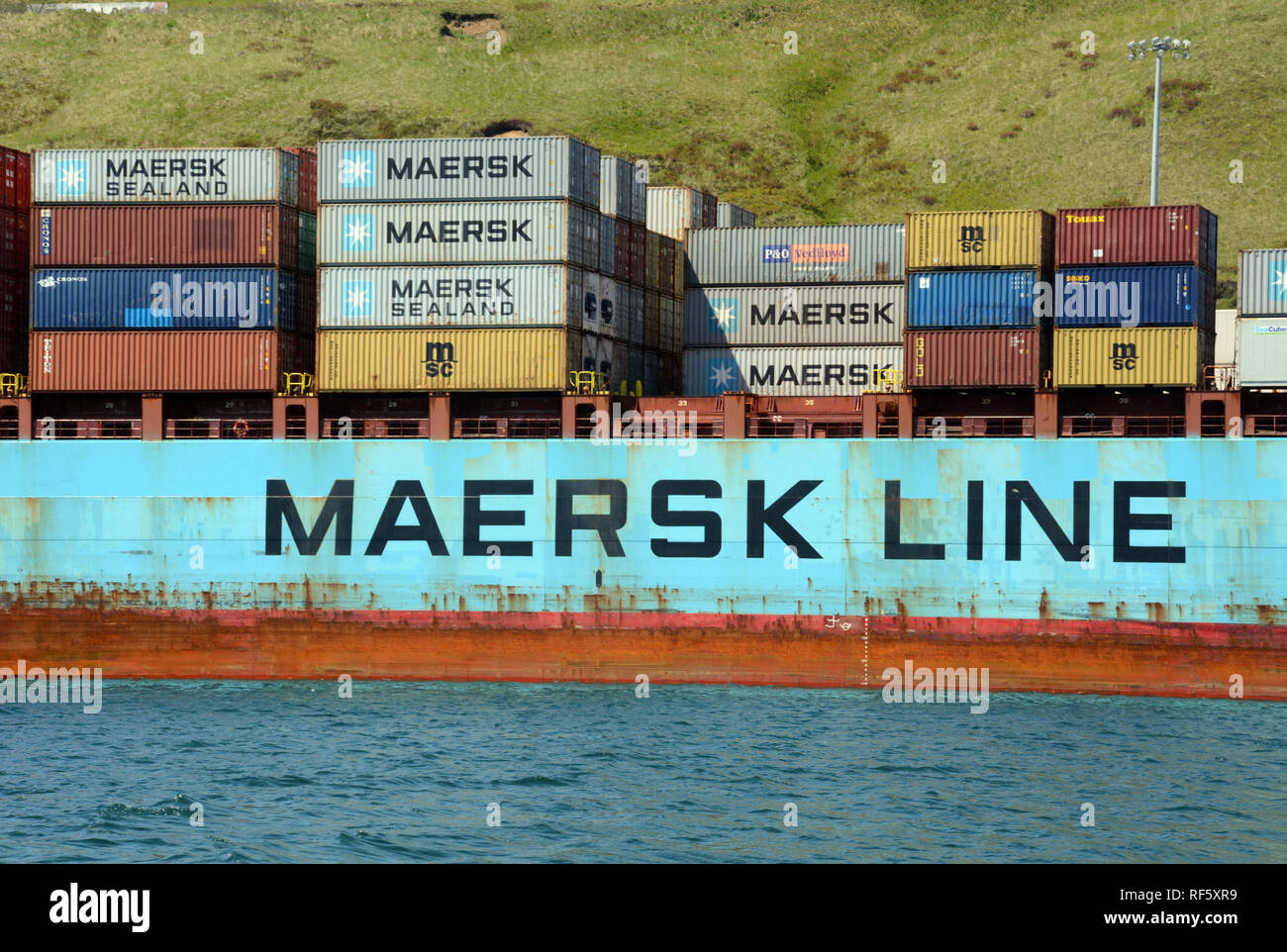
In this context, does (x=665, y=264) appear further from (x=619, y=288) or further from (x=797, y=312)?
(x=797, y=312)

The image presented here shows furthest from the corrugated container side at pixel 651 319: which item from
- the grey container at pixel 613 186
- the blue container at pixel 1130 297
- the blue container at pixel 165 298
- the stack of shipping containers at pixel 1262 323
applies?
the stack of shipping containers at pixel 1262 323

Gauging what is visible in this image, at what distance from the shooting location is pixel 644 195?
51.8 metres

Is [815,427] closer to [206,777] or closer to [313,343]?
[313,343]

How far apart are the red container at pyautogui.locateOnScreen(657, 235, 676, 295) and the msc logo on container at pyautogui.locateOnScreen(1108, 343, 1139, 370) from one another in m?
16.5

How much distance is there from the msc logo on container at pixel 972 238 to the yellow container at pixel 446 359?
13.2 meters

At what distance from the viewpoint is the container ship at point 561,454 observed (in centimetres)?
4303

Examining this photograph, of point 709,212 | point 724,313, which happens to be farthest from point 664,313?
point 709,212

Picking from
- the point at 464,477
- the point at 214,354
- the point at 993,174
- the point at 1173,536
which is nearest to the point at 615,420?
the point at 464,477

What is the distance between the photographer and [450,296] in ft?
151

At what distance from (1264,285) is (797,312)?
1582cm

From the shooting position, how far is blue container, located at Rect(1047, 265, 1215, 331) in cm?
4362

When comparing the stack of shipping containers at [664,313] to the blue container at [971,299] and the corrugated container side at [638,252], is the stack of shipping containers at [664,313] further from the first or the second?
the blue container at [971,299]

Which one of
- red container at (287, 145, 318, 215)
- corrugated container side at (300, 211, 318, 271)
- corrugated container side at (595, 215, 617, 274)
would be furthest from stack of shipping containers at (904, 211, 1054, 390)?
red container at (287, 145, 318, 215)

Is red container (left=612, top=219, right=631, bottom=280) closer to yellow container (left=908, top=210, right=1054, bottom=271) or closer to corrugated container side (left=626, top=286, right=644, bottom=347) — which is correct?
corrugated container side (left=626, top=286, right=644, bottom=347)
